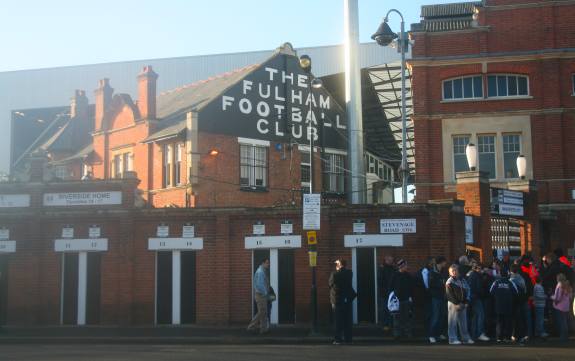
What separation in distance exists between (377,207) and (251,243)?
3648 millimetres

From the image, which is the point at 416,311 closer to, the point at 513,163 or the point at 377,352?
the point at 377,352

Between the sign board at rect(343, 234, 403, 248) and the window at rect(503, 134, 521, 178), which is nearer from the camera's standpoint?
the sign board at rect(343, 234, 403, 248)

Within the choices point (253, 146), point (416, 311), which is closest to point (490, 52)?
point (253, 146)

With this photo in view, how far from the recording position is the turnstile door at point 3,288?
21953 millimetres

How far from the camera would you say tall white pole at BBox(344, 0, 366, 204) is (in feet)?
114

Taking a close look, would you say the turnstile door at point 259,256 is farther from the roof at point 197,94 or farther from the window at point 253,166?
the roof at point 197,94

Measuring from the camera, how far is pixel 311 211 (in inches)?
728

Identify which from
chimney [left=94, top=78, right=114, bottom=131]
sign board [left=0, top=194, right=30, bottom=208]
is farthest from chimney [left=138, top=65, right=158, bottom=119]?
sign board [left=0, top=194, right=30, bottom=208]

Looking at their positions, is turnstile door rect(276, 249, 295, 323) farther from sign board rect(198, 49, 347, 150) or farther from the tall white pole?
sign board rect(198, 49, 347, 150)

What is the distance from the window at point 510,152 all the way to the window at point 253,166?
1208 centimetres

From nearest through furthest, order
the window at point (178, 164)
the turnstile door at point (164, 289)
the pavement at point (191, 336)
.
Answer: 1. the pavement at point (191, 336)
2. the turnstile door at point (164, 289)
3. the window at point (178, 164)

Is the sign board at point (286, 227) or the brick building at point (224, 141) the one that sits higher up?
the brick building at point (224, 141)

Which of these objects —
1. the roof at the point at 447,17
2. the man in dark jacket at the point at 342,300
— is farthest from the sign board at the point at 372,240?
the roof at the point at 447,17

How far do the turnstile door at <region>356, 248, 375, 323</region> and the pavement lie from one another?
0.66m
